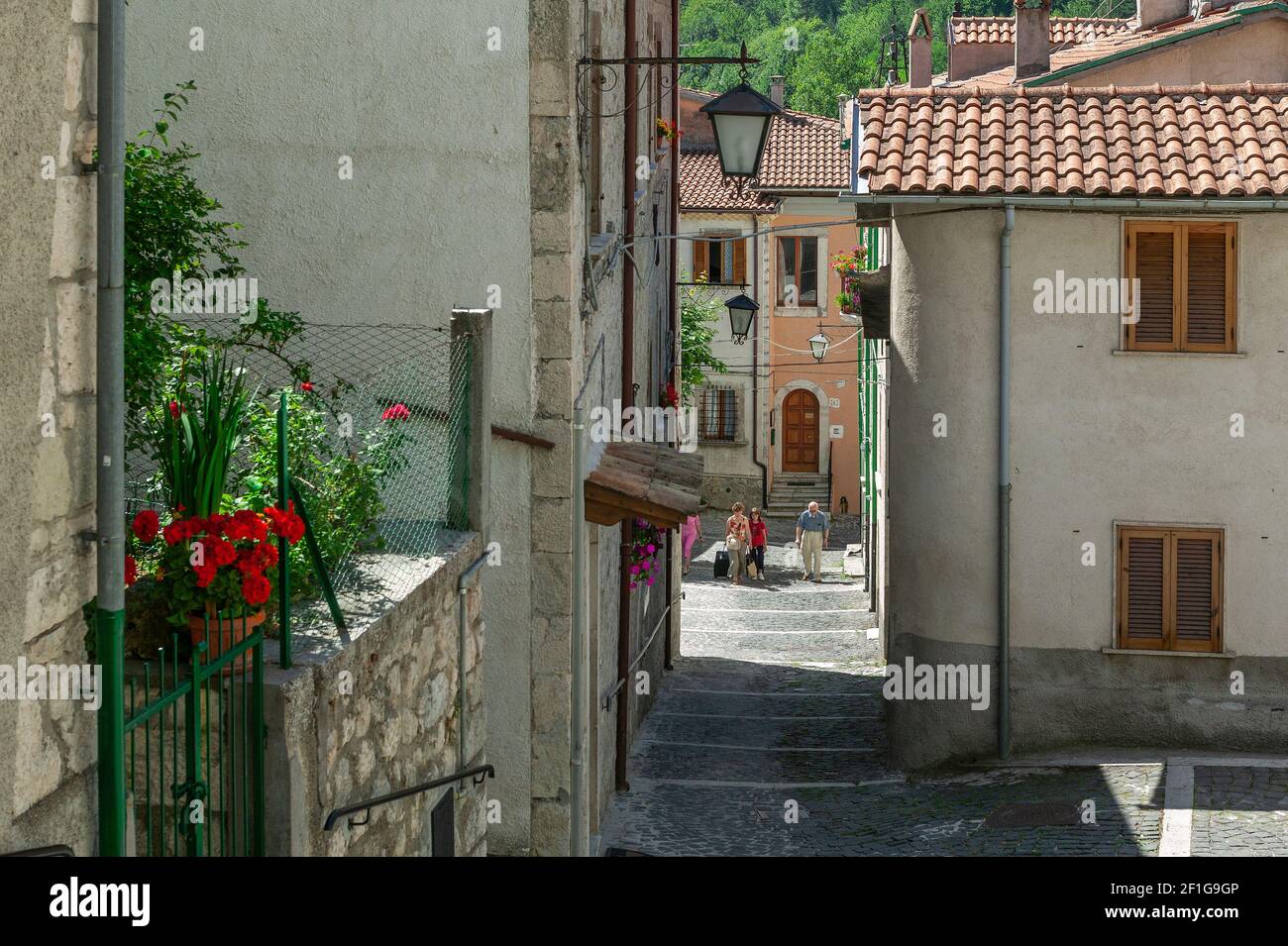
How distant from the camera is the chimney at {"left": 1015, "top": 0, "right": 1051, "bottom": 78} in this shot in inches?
881

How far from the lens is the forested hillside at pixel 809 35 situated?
6169 cm

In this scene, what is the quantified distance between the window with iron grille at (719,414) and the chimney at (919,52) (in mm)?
8495

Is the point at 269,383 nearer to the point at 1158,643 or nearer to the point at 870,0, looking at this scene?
the point at 1158,643

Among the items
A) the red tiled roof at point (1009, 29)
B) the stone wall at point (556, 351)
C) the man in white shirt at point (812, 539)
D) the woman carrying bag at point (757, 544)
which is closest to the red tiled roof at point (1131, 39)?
the red tiled roof at point (1009, 29)

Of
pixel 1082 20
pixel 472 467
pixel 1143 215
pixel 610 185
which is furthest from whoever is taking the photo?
pixel 1082 20

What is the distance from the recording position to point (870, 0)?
236 feet

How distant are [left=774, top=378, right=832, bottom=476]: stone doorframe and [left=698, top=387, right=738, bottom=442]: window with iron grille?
975 millimetres

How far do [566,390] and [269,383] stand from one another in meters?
1.62

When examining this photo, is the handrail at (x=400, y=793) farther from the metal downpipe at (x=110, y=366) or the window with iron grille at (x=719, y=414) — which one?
the window with iron grille at (x=719, y=414)

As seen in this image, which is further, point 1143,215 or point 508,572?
point 1143,215

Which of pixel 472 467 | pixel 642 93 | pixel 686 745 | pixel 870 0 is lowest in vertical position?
pixel 686 745

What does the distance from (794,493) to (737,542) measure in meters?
10.3

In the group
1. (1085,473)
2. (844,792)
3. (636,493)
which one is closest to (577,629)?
(636,493)

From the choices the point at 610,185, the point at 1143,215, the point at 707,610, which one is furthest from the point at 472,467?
the point at 707,610
